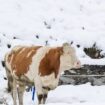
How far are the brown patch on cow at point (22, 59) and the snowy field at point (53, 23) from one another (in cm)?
332

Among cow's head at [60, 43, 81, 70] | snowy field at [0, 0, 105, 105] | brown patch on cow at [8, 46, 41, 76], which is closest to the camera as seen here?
cow's head at [60, 43, 81, 70]

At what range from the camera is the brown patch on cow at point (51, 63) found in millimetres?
6965

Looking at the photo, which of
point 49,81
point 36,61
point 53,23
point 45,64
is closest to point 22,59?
point 36,61

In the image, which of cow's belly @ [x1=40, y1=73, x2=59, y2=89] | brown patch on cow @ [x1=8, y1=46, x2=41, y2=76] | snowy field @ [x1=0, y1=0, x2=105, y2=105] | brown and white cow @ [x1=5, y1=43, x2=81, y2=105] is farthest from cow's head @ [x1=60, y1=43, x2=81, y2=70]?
snowy field @ [x1=0, y1=0, x2=105, y2=105]

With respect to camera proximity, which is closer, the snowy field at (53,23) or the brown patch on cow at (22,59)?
the brown patch on cow at (22,59)

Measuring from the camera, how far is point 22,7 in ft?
45.6

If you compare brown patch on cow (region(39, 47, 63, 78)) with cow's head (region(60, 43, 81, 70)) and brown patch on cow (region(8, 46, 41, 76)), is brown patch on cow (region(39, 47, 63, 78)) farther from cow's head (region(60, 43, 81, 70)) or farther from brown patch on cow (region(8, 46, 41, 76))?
brown patch on cow (region(8, 46, 41, 76))

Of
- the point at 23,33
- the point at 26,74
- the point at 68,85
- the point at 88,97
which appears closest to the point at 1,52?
the point at 23,33

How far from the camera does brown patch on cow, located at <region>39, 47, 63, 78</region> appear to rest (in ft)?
22.9

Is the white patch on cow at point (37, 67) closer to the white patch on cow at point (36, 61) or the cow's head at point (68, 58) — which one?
the white patch on cow at point (36, 61)

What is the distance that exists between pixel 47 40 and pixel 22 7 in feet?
5.95

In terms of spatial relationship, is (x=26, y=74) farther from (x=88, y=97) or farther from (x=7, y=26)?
(x=7, y=26)

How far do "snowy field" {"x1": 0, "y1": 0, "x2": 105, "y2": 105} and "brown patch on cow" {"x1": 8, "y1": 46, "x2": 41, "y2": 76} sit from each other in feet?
10.9

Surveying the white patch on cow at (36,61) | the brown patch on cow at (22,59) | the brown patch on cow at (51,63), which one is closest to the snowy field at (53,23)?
the brown patch on cow at (22,59)
